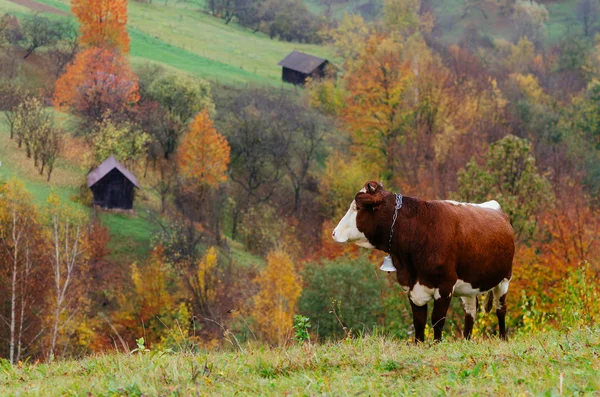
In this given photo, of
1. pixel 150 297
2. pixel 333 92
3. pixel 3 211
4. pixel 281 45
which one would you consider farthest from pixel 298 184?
pixel 281 45

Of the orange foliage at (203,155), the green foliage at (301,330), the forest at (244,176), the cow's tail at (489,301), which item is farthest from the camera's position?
the orange foliage at (203,155)

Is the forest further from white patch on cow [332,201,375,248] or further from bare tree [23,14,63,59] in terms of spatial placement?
white patch on cow [332,201,375,248]

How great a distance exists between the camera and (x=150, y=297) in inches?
1655

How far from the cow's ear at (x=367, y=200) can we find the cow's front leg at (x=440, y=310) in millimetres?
1407

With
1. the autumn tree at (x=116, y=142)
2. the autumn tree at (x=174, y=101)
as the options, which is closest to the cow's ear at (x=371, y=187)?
the autumn tree at (x=116, y=142)

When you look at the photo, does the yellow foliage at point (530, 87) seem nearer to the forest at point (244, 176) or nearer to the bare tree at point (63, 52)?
the forest at point (244, 176)

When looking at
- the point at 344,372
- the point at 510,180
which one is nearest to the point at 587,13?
the point at 510,180

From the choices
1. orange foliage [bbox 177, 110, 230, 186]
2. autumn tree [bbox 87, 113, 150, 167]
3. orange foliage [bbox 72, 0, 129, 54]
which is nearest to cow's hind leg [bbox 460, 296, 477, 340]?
autumn tree [bbox 87, 113, 150, 167]

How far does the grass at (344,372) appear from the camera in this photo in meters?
6.22

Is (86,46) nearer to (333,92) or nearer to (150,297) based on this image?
(333,92)

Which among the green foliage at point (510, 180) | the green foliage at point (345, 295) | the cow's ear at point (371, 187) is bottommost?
the green foliage at point (345, 295)

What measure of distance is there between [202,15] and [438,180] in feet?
207

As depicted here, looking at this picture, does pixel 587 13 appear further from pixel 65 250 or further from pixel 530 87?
pixel 65 250

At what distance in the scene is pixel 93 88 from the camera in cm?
6100
